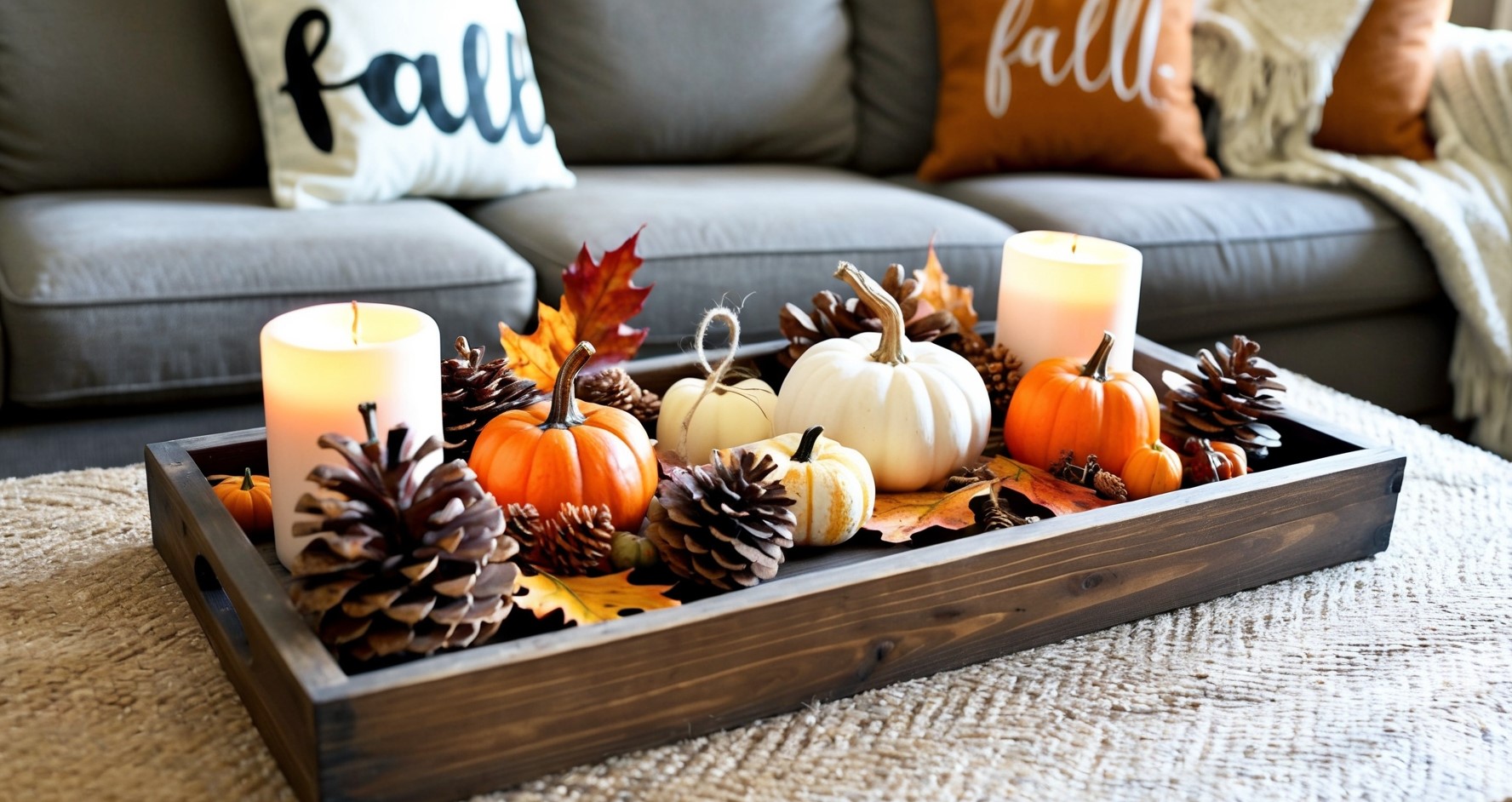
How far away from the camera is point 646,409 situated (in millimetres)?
968

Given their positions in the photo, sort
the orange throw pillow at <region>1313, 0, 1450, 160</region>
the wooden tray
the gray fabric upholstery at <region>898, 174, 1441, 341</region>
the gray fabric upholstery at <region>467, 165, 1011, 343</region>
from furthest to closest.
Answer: the orange throw pillow at <region>1313, 0, 1450, 160</region>, the gray fabric upholstery at <region>898, 174, 1441, 341</region>, the gray fabric upholstery at <region>467, 165, 1011, 343</region>, the wooden tray

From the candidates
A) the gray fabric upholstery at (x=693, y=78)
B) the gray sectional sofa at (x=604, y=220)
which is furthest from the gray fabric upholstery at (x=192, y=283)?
the gray fabric upholstery at (x=693, y=78)

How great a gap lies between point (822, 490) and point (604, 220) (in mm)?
894

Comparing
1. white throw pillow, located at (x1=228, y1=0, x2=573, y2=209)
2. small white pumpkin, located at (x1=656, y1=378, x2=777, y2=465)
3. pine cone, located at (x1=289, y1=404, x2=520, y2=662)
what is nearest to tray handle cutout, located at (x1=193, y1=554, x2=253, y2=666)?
pine cone, located at (x1=289, y1=404, x2=520, y2=662)

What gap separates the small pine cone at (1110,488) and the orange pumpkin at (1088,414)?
1.3 inches

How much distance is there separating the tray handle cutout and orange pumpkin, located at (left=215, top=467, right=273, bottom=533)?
4 cm

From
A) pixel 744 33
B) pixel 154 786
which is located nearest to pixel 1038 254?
pixel 154 786

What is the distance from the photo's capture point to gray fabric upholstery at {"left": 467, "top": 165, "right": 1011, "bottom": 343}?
5.05 feet

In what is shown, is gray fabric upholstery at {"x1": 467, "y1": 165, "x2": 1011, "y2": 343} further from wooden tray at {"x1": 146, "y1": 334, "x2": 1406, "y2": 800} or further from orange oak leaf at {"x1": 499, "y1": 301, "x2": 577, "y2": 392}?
wooden tray at {"x1": 146, "y1": 334, "x2": 1406, "y2": 800}

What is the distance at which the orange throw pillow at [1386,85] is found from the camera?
202 cm

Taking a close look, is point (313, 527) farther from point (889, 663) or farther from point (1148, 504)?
point (1148, 504)

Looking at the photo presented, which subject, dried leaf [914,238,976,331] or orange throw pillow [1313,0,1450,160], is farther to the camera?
orange throw pillow [1313,0,1450,160]

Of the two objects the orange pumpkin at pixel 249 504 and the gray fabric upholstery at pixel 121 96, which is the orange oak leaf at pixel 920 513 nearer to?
the orange pumpkin at pixel 249 504

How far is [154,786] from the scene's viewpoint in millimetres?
603
